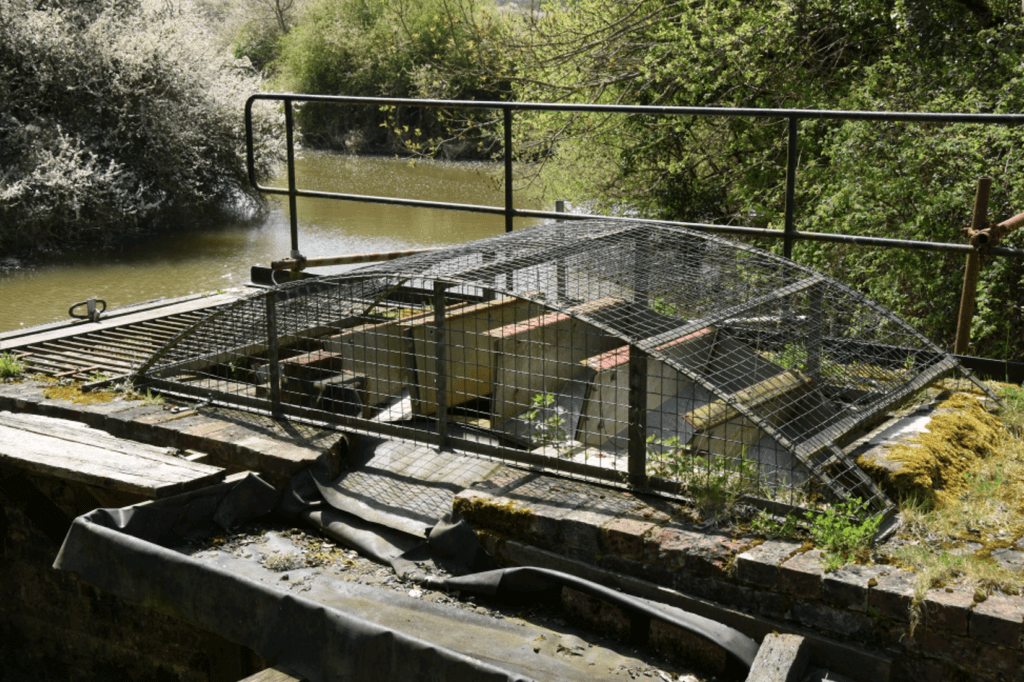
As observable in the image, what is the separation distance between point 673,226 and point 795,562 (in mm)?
2353

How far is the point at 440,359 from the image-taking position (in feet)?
12.5

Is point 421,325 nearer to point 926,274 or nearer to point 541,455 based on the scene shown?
point 541,455

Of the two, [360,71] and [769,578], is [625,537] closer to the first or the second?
[769,578]

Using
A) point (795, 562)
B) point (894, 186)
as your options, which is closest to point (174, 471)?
point (795, 562)

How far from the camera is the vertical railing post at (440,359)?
3758mm

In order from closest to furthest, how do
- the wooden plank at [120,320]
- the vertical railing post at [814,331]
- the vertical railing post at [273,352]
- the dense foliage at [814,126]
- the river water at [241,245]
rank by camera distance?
1. the vertical railing post at [814,331]
2. the vertical railing post at [273,352]
3. the wooden plank at [120,320]
4. the dense foliage at [814,126]
5. the river water at [241,245]

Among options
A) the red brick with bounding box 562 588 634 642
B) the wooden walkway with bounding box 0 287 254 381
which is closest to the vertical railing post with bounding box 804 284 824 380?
the red brick with bounding box 562 588 634 642

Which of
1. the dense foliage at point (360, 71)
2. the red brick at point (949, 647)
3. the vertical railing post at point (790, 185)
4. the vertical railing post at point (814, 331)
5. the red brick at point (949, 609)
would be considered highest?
the dense foliage at point (360, 71)

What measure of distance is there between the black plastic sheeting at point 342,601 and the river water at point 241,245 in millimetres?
6832

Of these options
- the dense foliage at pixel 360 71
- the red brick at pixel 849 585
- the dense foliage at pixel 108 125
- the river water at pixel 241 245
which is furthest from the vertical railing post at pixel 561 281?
the dense foliage at pixel 360 71

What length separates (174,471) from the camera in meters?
3.82

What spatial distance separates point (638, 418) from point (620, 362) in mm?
625

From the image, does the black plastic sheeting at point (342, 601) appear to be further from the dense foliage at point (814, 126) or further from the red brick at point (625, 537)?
the dense foliage at point (814, 126)

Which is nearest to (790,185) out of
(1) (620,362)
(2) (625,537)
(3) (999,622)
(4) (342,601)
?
(1) (620,362)
